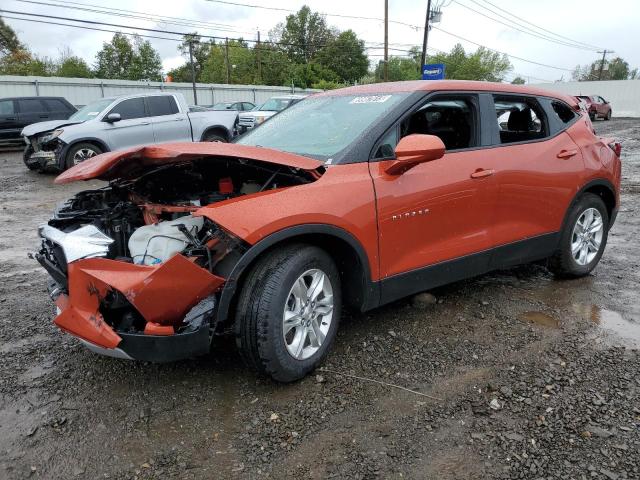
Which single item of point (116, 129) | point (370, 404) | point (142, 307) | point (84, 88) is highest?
point (84, 88)

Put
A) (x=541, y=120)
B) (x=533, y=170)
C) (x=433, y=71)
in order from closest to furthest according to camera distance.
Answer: (x=533, y=170), (x=541, y=120), (x=433, y=71)

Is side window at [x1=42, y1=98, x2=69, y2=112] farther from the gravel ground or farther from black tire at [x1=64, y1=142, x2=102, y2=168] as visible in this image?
the gravel ground

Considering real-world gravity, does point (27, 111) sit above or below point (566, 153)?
above

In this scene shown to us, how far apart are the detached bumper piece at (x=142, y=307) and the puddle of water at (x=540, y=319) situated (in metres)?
2.48

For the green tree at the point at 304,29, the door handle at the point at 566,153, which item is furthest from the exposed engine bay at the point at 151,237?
the green tree at the point at 304,29

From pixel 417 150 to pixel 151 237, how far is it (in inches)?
63.1

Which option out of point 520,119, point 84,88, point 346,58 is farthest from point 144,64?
point 520,119

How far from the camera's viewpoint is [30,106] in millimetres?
15742

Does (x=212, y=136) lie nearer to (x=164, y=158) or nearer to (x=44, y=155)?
(x=44, y=155)

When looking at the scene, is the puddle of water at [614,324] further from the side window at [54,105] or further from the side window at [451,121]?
the side window at [54,105]

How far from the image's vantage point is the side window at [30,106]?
51.5 feet

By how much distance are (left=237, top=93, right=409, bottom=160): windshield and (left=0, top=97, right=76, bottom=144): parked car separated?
549 inches

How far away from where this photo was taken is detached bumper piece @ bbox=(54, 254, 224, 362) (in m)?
2.44

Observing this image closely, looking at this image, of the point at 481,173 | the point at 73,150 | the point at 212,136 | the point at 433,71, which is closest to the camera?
the point at 481,173
